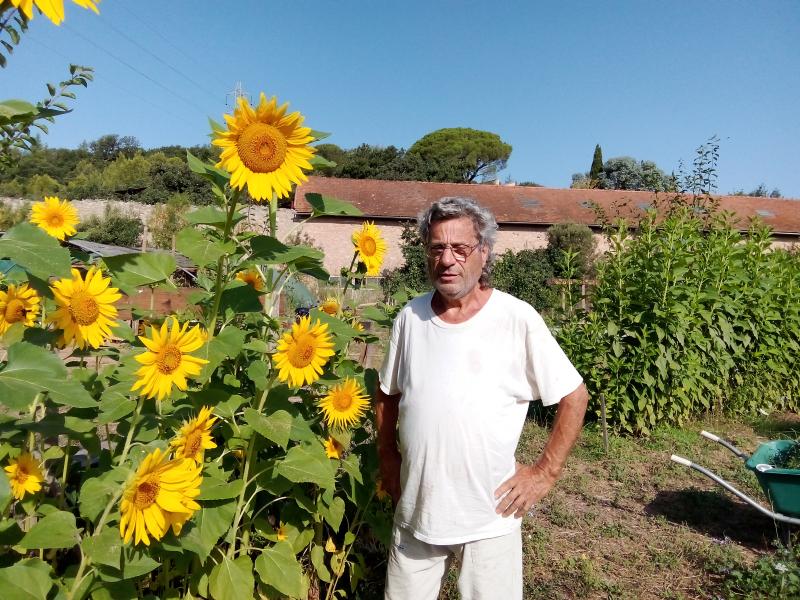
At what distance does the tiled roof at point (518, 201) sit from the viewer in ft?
81.5

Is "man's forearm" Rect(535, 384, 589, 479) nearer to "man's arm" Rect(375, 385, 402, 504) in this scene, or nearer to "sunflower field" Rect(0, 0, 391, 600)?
"man's arm" Rect(375, 385, 402, 504)

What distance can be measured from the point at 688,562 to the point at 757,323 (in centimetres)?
394

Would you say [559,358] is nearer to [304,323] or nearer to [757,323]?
[304,323]

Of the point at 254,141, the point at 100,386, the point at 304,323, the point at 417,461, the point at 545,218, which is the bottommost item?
the point at 417,461

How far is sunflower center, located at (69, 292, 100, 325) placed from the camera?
1.55m

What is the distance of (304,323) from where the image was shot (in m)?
1.80

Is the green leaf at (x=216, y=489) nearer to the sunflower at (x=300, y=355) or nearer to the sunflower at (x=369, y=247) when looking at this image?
the sunflower at (x=300, y=355)

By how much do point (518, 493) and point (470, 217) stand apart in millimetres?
964

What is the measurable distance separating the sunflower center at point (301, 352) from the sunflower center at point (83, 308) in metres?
0.51

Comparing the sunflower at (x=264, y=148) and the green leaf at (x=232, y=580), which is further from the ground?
the sunflower at (x=264, y=148)

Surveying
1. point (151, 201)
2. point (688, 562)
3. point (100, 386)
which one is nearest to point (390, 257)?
point (151, 201)

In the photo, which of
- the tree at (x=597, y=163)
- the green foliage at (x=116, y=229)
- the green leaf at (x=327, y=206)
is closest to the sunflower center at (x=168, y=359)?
the green leaf at (x=327, y=206)

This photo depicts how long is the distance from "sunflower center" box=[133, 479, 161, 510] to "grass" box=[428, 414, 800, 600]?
216 cm

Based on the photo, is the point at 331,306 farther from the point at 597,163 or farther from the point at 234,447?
the point at 597,163
